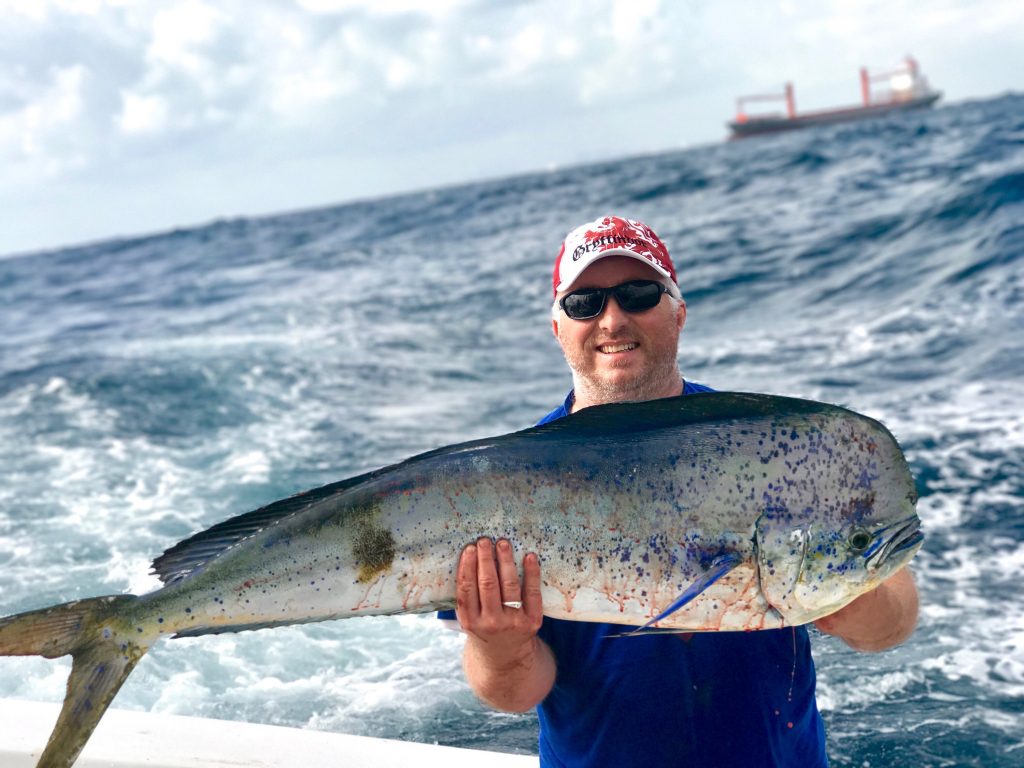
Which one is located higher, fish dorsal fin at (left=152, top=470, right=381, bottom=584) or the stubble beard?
the stubble beard

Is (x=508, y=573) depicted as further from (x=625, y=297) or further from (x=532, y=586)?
(x=625, y=297)

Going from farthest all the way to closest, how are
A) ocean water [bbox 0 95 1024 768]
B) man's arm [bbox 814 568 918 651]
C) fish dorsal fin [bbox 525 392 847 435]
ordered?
1. ocean water [bbox 0 95 1024 768]
2. man's arm [bbox 814 568 918 651]
3. fish dorsal fin [bbox 525 392 847 435]

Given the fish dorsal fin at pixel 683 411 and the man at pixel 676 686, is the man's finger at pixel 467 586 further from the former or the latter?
the fish dorsal fin at pixel 683 411

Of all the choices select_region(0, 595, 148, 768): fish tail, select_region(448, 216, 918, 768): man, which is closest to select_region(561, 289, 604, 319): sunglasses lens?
select_region(448, 216, 918, 768): man

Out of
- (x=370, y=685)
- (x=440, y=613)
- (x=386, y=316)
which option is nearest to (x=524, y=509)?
(x=440, y=613)

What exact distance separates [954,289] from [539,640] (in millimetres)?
10259

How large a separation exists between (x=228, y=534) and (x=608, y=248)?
116 centimetres

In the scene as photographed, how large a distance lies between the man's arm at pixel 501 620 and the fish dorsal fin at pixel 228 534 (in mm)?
289

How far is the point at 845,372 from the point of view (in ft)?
29.0

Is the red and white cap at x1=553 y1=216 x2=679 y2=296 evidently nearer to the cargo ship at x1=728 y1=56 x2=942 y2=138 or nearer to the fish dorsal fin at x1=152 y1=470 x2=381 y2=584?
the fish dorsal fin at x1=152 y1=470 x2=381 y2=584

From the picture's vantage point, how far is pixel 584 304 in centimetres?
250

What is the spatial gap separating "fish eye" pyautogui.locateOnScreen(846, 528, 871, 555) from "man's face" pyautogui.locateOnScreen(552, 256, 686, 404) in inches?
28.5

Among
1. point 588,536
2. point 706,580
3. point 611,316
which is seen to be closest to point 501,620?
point 588,536

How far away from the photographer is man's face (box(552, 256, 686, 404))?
7.91 ft
